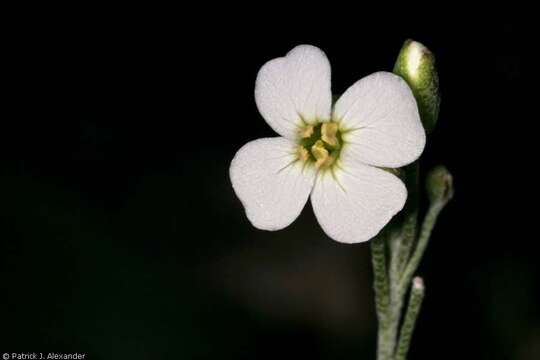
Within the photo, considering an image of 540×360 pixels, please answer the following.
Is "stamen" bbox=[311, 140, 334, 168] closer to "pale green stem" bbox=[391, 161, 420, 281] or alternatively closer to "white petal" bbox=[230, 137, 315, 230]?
"white petal" bbox=[230, 137, 315, 230]

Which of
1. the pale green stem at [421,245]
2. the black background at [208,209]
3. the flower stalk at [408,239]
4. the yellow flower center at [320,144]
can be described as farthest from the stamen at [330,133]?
the black background at [208,209]

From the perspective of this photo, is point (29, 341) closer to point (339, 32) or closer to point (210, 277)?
point (210, 277)

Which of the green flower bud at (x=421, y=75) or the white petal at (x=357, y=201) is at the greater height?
the green flower bud at (x=421, y=75)

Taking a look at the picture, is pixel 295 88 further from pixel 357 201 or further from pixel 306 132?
pixel 357 201

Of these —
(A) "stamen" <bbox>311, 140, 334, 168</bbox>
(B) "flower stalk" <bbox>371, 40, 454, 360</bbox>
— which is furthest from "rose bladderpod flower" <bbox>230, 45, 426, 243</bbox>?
(B) "flower stalk" <bbox>371, 40, 454, 360</bbox>

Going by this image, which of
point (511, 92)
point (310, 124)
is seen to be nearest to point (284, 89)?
point (310, 124)

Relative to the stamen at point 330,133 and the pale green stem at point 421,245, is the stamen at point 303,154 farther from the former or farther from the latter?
the pale green stem at point 421,245
